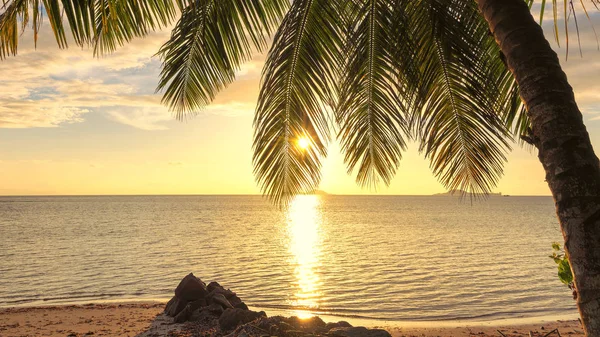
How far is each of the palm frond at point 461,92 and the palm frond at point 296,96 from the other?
3.43 ft

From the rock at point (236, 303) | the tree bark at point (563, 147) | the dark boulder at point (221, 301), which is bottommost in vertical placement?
the rock at point (236, 303)

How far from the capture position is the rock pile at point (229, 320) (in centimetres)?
966

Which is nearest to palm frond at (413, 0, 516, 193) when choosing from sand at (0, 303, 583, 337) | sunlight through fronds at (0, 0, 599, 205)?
sunlight through fronds at (0, 0, 599, 205)

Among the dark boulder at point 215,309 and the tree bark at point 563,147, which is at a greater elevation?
the tree bark at point 563,147

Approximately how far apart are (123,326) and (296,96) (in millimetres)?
11750

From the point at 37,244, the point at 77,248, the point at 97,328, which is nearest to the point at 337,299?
the point at 97,328

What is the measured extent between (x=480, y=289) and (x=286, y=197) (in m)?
19.5

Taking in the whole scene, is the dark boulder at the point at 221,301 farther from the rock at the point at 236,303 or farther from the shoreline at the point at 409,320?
the shoreline at the point at 409,320

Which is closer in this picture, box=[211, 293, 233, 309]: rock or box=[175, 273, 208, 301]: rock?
box=[211, 293, 233, 309]: rock

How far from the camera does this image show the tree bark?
2473 mm

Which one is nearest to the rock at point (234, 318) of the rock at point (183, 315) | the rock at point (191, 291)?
the rock at point (183, 315)

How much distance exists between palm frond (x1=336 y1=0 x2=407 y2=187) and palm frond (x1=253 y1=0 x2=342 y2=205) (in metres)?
0.30

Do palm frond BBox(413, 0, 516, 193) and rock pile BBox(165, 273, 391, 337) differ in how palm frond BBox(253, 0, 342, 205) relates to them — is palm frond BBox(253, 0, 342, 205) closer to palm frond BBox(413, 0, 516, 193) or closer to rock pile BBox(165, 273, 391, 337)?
palm frond BBox(413, 0, 516, 193)

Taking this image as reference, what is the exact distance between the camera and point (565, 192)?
254 centimetres
